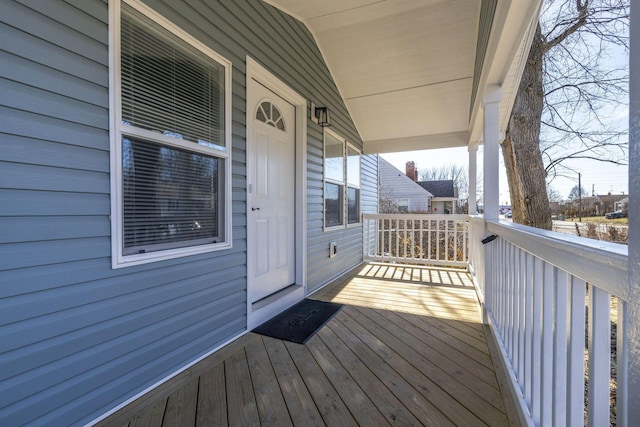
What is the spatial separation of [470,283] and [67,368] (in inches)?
170

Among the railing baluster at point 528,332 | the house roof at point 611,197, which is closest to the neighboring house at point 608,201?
the house roof at point 611,197

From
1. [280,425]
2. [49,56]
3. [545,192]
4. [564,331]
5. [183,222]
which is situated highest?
[49,56]

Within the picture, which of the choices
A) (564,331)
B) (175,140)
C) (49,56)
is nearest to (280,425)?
(564,331)

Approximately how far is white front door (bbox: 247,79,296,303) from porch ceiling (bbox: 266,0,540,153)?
3.38 ft

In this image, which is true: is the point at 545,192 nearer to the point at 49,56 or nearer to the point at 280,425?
the point at 280,425

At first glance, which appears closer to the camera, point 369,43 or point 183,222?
point 183,222

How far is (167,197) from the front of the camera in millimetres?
1874

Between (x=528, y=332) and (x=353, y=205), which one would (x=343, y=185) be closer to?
(x=353, y=205)

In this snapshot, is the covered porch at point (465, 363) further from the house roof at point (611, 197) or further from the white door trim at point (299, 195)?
the white door trim at point (299, 195)

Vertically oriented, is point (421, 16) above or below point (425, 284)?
above

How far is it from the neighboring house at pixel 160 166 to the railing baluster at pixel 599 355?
4.96ft

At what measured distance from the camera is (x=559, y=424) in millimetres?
1030

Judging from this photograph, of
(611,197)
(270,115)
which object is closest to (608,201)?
(611,197)

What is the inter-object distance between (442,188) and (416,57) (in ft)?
58.2
